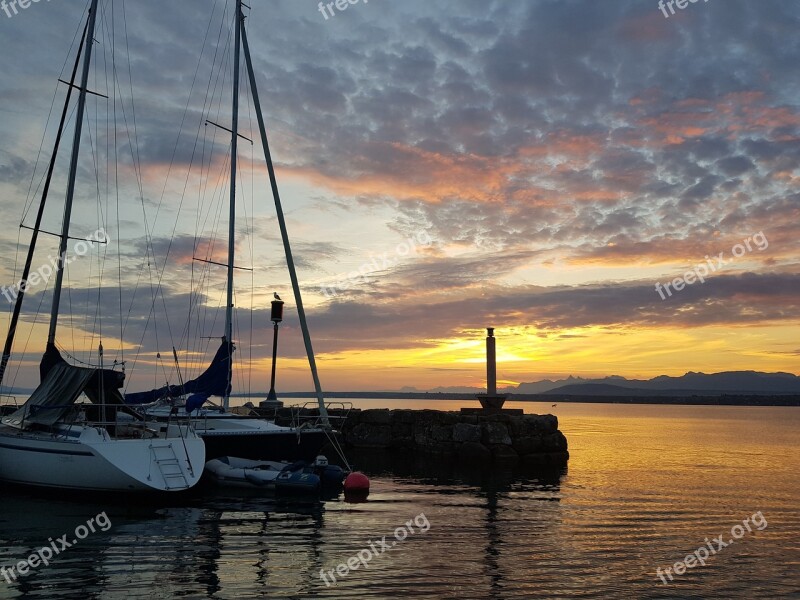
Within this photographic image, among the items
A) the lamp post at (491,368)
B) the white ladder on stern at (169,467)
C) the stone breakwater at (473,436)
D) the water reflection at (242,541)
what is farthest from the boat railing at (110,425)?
the lamp post at (491,368)

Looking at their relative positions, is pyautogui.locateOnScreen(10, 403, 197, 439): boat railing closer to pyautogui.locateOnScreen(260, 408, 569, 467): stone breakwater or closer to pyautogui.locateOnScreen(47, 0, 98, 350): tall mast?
pyautogui.locateOnScreen(47, 0, 98, 350): tall mast

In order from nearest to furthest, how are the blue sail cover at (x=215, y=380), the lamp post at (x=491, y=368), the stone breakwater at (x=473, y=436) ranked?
1. the blue sail cover at (x=215, y=380)
2. the stone breakwater at (x=473, y=436)
3. the lamp post at (x=491, y=368)

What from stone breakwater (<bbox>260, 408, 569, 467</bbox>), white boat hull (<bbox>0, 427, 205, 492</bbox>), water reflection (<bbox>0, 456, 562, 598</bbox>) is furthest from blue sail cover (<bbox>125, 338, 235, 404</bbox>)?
stone breakwater (<bbox>260, 408, 569, 467</bbox>)

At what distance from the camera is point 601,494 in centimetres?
2152

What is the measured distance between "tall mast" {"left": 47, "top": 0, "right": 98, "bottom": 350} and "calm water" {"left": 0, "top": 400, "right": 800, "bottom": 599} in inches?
214

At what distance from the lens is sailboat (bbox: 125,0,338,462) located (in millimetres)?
21312

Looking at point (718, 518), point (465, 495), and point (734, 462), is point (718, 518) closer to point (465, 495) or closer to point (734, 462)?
point (465, 495)

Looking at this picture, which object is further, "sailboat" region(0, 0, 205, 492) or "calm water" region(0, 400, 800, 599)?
"sailboat" region(0, 0, 205, 492)

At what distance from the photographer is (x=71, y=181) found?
22234 mm

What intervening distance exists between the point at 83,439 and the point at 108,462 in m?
1.25

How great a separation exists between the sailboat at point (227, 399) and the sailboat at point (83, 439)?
1572 millimetres

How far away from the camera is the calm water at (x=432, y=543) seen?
10328 mm

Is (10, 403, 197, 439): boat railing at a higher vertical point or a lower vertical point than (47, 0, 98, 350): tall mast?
lower

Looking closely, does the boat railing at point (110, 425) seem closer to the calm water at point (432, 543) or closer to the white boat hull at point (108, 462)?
the white boat hull at point (108, 462)
